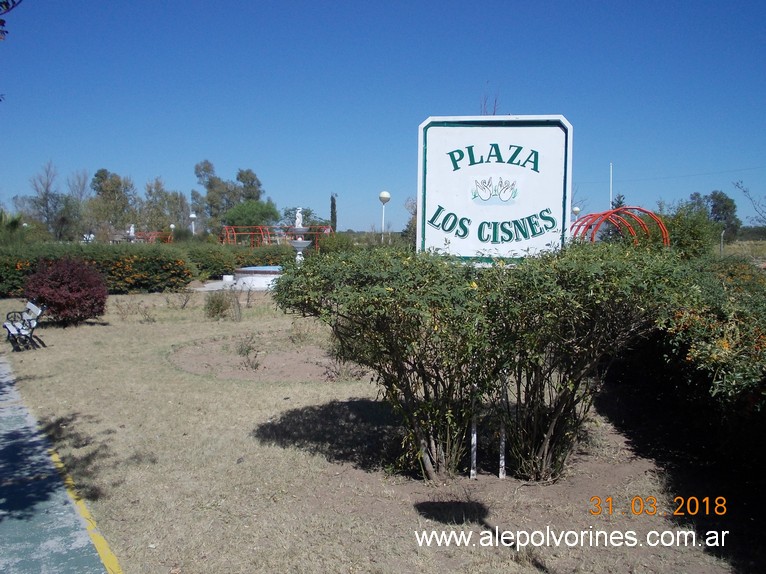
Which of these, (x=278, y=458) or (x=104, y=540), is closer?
(x=104, y=540)

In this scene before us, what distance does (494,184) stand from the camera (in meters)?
4.95

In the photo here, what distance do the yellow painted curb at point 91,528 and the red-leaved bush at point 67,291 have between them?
8409 millimetres

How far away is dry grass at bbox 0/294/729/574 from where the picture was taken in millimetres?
3648

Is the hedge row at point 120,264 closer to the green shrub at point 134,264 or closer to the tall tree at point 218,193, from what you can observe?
the green shrub at point 134,264

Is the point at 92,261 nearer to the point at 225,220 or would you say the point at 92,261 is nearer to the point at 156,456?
the point at 156,456

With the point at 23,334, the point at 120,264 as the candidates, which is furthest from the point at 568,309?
the point at 120,264

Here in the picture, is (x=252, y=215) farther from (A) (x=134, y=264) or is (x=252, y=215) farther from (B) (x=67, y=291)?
(B) (x=67, y=291)

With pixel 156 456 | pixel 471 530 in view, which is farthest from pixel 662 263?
pixel 156 456

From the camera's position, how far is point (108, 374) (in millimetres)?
8883

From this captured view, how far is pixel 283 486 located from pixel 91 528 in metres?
1.33

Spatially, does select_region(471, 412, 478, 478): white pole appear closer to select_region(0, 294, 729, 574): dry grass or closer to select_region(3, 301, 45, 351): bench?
select_region(0, 294, 729, 574): dry grass

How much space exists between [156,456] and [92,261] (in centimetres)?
1700

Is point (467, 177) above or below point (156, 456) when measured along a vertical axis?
above

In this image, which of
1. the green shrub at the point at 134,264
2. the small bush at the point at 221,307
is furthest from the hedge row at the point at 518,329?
the green shrub at the point at 134,264
